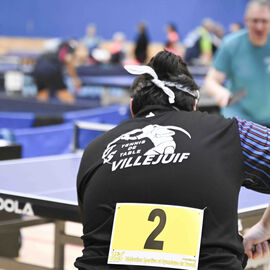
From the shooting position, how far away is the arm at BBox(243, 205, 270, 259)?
221cm

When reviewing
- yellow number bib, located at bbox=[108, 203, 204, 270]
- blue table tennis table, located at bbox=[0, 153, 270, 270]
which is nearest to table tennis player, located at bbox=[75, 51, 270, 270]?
yellow number bib, located at bbox=[108, 203, 204, 270]

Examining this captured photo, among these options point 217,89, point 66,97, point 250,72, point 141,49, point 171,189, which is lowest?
point 66,97

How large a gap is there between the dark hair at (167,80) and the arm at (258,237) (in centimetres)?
44

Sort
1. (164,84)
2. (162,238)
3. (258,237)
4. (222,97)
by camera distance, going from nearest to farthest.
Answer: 1. (162,238)
2. (164,84)
3. (258,237)
4. (222,97)

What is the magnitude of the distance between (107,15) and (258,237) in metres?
23.3

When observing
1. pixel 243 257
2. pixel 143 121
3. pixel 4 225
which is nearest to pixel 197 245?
pixel 243 257

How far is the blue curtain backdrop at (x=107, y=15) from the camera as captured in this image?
23.7 m

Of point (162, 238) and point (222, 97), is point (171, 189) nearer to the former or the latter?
point (162, 238)

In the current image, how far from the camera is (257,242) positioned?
2225mm

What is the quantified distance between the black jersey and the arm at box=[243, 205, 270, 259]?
0.22 m

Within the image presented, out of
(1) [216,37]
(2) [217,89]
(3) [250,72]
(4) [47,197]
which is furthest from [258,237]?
(1) [216,37]

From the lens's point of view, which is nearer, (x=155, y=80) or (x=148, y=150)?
(x=148, y=150)

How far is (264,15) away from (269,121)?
69cm

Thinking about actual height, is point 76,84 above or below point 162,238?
below
